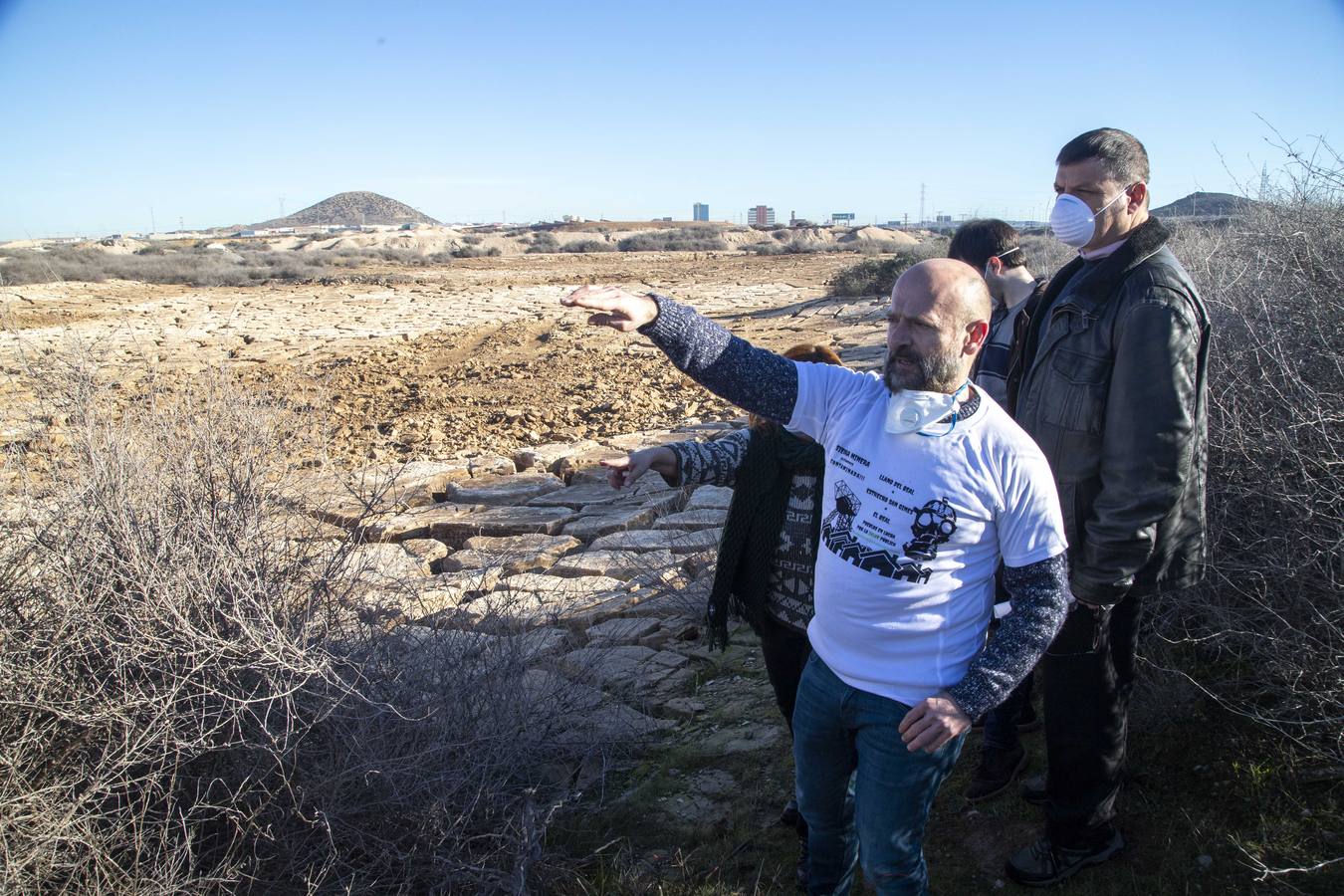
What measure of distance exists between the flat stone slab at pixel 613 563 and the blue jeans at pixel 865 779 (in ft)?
9.68

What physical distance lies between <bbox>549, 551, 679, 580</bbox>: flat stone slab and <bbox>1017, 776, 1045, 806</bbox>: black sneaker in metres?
2.55

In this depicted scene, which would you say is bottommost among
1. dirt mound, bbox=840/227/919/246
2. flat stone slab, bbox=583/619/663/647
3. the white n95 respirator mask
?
flat stone slab, bbox=583/619/663/647

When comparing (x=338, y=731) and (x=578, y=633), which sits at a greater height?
(x=338, y=731)

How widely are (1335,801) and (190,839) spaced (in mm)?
2932

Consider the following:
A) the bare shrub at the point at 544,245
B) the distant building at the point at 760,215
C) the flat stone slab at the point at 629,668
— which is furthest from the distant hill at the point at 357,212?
the flat stone slab at the point at 629,668

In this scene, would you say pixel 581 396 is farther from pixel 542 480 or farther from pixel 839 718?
pixel 839 718

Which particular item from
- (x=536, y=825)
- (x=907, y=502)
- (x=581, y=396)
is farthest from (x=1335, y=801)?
(x=581, y=396)

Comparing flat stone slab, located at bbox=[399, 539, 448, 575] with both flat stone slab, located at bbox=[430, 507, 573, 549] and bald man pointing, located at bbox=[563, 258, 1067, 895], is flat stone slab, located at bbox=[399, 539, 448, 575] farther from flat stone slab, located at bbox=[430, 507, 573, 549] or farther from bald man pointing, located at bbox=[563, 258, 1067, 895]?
bald man pointing, located at bbox=[563, 258, 1067, 895]

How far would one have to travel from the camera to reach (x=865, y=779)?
2.04m

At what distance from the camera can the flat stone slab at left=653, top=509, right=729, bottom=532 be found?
5840mm

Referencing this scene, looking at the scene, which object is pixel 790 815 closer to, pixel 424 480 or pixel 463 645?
pixel 463 645

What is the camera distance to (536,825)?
2705 millimetres

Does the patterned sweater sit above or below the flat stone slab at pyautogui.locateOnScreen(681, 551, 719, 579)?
above

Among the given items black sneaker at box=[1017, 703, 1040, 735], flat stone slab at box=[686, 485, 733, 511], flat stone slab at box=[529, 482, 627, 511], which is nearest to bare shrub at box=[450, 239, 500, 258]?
flat stone slab at box=[529, 482, 627, 511]
